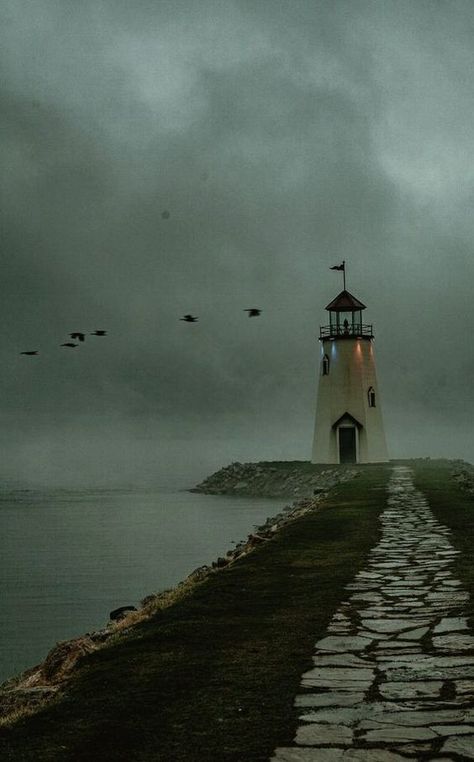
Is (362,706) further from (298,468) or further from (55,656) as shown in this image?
(298,468)

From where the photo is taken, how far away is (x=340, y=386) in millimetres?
58250

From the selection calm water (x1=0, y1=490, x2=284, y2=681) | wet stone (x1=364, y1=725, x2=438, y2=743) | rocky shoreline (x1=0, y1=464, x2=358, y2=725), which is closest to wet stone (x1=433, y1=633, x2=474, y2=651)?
wet stone (x1=364, y1=725, x2=438, y2=743)

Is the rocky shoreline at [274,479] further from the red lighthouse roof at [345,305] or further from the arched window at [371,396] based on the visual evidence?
the red lighthouse roof at [345,305]

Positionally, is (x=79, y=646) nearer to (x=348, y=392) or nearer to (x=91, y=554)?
(x=91, y=554)

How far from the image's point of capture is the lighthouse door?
5862cm

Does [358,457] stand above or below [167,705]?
above

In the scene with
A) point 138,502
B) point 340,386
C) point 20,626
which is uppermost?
point 340,386

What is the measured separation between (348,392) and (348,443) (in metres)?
3.23

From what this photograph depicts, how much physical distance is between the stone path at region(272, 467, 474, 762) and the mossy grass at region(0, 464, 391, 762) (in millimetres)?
174

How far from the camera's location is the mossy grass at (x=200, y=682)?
4.94 m

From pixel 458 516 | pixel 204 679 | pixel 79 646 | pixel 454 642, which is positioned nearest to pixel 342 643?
pixel 454 642

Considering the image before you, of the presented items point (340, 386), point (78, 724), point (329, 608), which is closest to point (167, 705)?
point (78, 724)

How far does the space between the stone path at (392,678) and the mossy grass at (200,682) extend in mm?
174

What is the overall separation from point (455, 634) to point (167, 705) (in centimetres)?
274
